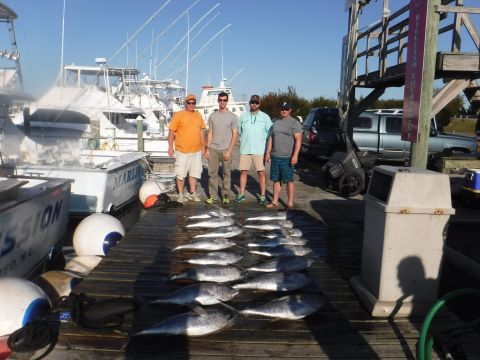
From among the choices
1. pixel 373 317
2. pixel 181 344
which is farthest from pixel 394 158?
pixel 181 344

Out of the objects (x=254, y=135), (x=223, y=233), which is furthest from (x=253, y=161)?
(x=223, y=233)

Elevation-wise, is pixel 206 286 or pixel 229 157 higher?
pixel 229 157

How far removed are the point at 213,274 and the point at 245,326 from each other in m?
0.91

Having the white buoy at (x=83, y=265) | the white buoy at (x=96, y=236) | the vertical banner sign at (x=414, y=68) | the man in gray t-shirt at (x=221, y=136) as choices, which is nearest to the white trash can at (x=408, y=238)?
the vertical banner sign at (x=414, y=68)

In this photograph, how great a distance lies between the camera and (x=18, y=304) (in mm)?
3172

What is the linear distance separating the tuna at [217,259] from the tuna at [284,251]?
35 centimetres

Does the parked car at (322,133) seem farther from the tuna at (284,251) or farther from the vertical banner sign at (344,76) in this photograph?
the tuna at (284,251)

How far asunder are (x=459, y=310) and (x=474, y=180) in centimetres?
405

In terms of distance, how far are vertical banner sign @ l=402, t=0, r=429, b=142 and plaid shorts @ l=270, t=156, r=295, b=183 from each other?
6.50ft

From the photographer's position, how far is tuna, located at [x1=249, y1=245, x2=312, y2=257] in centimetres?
474

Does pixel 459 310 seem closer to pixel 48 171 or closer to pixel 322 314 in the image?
pixel 322 314

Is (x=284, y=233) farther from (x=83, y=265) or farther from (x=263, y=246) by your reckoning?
(x=83, y=265)

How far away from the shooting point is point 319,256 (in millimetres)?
4867

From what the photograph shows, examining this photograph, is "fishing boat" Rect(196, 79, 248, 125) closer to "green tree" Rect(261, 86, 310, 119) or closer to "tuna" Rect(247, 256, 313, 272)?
"green tree" Rect(261, 86, 310, 119)
